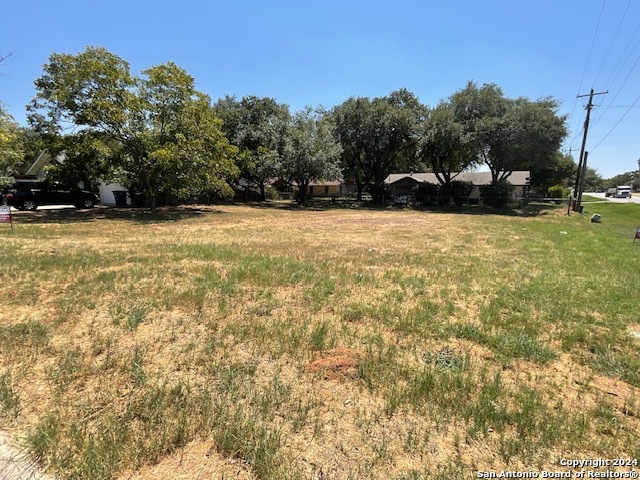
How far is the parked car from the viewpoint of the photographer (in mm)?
22328

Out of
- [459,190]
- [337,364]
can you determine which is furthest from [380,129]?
[337,364]

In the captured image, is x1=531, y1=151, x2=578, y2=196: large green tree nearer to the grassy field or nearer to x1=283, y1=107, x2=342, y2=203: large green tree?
x1=283, y1=107, x2=342, y2=203: large green tree

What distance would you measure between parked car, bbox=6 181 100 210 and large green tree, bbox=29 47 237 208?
18.7ft

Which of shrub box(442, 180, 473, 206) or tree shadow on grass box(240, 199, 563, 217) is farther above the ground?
shrub box(442, 180, 473, 206)

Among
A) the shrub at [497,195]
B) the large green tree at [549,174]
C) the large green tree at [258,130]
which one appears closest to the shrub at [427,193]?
the shrub at [497,195]

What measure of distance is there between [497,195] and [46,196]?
118 feet

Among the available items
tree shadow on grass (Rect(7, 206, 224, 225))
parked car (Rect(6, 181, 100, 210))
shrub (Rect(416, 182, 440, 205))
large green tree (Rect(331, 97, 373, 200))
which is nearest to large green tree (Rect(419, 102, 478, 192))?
shrub (Rect(416, 182, 440, 205))

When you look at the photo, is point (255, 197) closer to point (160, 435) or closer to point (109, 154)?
point (109, 154)

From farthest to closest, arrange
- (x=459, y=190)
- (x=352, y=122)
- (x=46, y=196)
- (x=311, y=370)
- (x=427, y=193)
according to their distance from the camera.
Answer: (x=427, y=193), (x=459, y=190), (x=352, y=122), (x=46, y=196), (x=311, y=370)

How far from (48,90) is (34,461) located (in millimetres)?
22102

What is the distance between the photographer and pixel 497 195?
109 ft

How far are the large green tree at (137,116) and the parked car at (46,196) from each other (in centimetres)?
571

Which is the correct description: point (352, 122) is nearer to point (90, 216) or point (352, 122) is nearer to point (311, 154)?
point (311, 154)

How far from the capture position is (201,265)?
7.55 m
